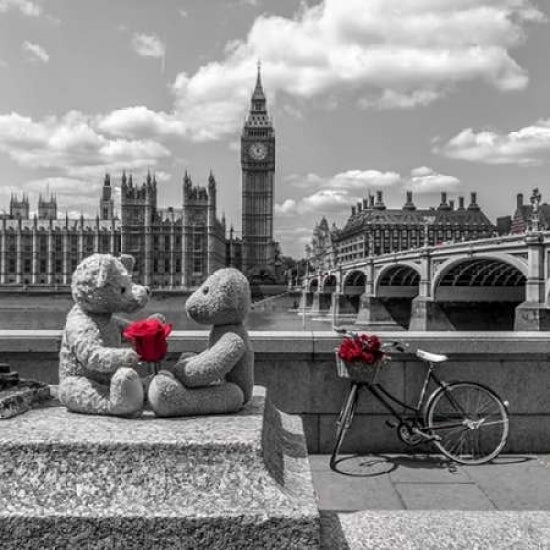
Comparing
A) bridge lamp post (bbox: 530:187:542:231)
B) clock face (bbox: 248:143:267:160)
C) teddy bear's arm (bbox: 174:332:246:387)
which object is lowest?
teddy bear's arm (bbox: 174:332:246:387)

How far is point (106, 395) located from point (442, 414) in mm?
2942

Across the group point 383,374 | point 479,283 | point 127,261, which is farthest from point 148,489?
point 479,283

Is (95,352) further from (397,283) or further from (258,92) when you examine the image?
(258,92)

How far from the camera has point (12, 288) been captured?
10631 centimetres

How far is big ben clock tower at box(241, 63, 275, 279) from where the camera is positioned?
128250 mm

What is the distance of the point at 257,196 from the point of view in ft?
430

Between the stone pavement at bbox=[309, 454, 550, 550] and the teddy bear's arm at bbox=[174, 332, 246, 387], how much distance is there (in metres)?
0.83

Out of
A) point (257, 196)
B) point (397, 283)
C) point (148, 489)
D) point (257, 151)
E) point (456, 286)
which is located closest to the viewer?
point (148, 489)

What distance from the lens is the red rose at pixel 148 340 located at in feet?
9.89

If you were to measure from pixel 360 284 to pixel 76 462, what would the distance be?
66076mm

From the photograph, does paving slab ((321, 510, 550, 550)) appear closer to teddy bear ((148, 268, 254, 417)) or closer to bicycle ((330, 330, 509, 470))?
teddy bear ((148, 268, 254, 417))

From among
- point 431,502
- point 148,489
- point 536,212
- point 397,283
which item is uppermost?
point 536,212

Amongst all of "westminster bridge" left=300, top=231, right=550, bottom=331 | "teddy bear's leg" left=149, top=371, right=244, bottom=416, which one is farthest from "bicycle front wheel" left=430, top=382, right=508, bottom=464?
"westminster bridge" left=300, top=231, right=550, bottom=331

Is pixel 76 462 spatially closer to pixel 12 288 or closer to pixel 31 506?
pixel 31 506
